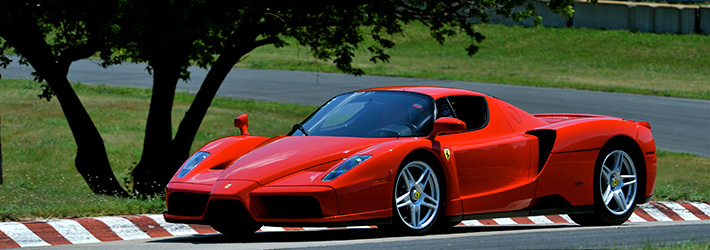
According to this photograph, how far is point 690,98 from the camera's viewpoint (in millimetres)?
29531

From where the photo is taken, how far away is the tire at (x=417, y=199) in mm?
7496

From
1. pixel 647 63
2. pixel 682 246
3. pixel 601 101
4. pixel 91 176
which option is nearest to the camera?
pixel 682 246

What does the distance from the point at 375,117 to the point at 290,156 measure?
97 cm

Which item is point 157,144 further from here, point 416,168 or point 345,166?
point 345,166

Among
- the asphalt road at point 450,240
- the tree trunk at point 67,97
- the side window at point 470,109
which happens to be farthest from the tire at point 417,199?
the tree trunk at point 67,97

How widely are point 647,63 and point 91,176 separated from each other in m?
29.8

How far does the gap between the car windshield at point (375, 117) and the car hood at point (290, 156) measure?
0.84 ft

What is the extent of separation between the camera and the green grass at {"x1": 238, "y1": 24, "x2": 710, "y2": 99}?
115ft

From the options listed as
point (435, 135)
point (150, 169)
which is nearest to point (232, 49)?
point (150, 169)

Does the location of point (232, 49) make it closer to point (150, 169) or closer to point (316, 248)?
point (150, 169)

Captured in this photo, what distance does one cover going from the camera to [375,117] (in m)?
8.23

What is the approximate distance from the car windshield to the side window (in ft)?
1.01

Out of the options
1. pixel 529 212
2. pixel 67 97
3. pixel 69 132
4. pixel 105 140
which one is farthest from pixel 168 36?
pixel 69 132

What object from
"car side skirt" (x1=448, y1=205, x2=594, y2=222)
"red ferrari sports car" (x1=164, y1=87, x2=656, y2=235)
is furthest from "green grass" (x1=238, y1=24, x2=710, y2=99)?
"car side skirt" (x1=448, y1=205, x2=594, y2=222)
